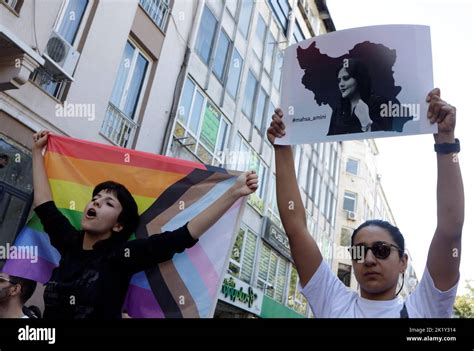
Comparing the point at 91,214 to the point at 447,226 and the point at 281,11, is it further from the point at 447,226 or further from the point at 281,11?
the point at 281,11

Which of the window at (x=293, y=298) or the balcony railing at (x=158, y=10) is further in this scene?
the window at (x=293, y=298)

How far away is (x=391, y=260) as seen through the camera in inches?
78.5

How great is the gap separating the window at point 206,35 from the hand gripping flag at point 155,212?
1029 cm

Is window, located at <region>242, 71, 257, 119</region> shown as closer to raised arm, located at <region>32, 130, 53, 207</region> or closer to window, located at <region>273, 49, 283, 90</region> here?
window, located at <region>273, 49, 283, 90</region>

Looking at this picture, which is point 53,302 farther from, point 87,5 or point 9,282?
point 87,5

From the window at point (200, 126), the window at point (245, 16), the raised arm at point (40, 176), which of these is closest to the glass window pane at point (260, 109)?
the window at point (245, 16)

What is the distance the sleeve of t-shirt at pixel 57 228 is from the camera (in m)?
2.81

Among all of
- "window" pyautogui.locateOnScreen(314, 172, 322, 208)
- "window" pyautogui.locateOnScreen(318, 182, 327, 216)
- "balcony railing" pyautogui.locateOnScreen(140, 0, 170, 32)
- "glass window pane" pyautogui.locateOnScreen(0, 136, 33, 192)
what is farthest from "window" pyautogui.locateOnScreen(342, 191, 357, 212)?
"glass window pane" pyautogui.locateOnScreen(0, 136, 33, 192)

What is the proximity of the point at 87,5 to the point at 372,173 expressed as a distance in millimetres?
32402

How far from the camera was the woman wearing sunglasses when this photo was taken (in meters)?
1.82

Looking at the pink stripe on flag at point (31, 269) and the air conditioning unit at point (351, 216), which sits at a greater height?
the air conditioning unit at point (351, 216)

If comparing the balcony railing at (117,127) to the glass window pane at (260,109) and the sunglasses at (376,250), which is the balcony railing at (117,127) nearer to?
the glass window pane at (260,109)

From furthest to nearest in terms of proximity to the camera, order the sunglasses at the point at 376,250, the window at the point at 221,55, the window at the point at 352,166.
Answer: the window at the point at 352,166, the window at the point at 221,55, the sunglasses at the point at 376,250

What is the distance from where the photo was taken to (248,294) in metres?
15.4
